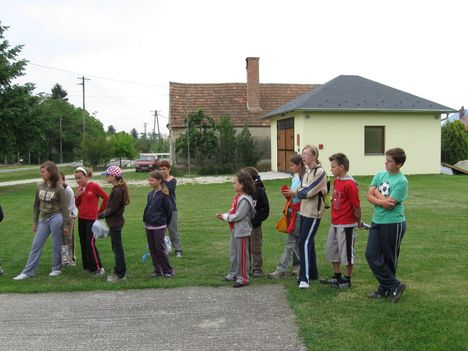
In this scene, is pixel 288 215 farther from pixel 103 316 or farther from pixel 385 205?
pixel 103 316

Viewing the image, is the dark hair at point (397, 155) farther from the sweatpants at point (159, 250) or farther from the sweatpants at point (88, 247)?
the sweatpants at point (88, 247)

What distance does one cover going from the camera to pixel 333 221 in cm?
603

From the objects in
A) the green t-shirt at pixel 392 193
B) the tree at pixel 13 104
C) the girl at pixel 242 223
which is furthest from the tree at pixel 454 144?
the green t-shirt at pixel 392 193

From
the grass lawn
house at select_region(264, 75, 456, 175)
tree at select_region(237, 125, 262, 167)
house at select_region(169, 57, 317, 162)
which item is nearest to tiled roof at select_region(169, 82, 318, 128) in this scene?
house at select_region(169, 57, 317, 162)

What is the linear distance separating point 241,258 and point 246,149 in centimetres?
2546

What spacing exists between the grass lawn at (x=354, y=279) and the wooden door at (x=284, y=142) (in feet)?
45.2

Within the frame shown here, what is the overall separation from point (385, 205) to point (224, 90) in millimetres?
33108

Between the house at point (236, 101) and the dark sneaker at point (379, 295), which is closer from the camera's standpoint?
the dark sneaker at point (379, 295)

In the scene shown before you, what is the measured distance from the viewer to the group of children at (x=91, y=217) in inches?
265

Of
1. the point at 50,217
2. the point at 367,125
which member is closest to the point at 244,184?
the point at 50,217

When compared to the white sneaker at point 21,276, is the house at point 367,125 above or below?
above

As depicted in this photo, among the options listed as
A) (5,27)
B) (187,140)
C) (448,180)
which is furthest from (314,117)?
(5,27)

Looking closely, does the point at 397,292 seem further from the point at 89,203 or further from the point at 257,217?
the point at 89,203

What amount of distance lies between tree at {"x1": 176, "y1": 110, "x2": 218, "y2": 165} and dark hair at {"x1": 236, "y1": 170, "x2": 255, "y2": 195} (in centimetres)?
2566
